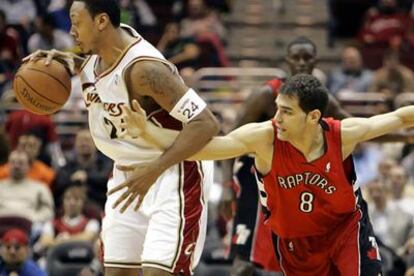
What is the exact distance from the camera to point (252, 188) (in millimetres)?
9117

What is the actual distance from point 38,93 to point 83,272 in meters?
3.76

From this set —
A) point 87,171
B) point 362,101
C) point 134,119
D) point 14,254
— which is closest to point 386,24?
point 362,101

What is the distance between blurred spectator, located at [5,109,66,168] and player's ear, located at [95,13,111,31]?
6584mm

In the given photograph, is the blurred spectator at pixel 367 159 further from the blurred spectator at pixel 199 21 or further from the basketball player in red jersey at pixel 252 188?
the basketball player in red jersey at pixel 252 188

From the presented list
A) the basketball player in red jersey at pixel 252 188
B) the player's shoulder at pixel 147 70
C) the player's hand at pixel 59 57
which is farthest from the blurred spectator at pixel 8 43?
the player's shoulder at pixel 147 70

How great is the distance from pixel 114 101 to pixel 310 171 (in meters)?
1.15

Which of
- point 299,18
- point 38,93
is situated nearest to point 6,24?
point 299,18

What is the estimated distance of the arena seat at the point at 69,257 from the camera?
11.3 metres

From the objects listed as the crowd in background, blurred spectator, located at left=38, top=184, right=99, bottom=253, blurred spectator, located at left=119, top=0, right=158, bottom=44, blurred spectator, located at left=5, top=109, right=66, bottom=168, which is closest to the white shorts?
the crowd in background

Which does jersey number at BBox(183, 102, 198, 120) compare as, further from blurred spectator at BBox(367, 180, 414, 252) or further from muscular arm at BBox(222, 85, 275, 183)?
blurred spectator at BBox(367, 180, 414, 252)

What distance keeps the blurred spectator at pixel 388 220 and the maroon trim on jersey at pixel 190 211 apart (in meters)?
4.97

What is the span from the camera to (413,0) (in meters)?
17.4

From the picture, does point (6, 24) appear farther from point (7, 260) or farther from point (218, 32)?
point (7, 260)

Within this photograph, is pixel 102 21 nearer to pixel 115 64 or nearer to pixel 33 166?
pixel 115 64
